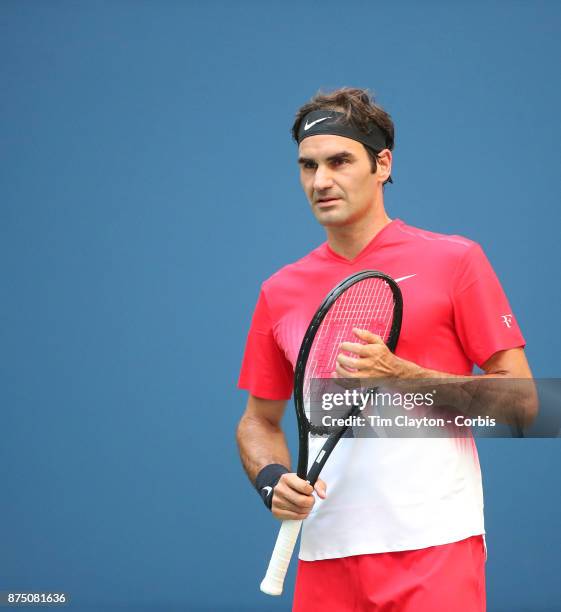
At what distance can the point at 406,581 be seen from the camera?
5.82ft

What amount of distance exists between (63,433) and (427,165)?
1.72 m

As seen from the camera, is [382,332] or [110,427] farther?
[110,427]

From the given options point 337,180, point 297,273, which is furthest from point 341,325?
point 337,180

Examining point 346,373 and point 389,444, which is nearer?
point 346,373

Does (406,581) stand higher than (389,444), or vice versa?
(389,444)

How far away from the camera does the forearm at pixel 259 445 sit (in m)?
2.04

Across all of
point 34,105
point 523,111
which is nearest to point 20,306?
point 34,105

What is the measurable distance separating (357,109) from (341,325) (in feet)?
1.35

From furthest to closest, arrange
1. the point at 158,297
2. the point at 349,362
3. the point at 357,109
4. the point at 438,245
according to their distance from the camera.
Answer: the point at 158,297
the point at 357,109
the point at 438,245
the point at 349,362

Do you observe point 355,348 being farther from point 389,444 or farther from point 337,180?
point 337,180

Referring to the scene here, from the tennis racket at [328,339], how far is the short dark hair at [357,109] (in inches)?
10.1

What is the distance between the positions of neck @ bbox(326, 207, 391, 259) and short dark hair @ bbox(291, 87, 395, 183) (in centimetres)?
10

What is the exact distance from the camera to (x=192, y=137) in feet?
13.7

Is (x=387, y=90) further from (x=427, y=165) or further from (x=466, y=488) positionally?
(x=466, y=488)
